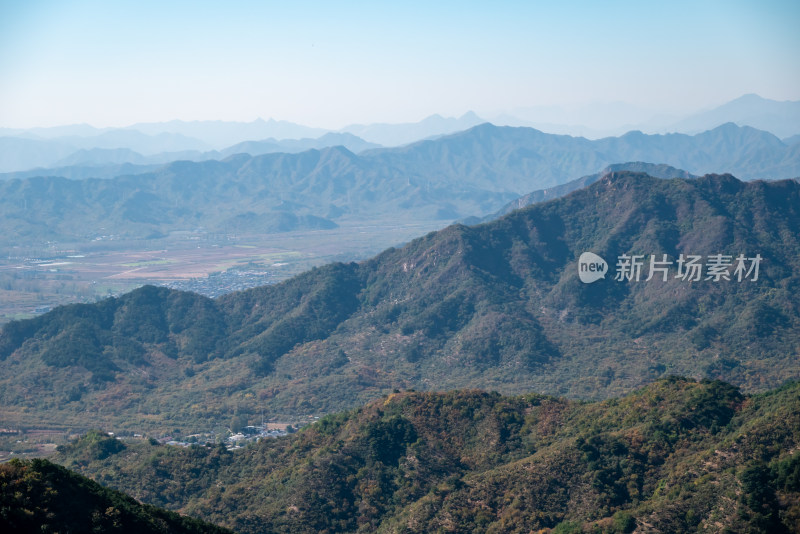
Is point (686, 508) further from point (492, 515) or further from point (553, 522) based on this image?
point (492, 515)

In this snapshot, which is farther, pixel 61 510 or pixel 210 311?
pixel 210 311

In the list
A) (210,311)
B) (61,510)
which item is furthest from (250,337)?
(61,510)
